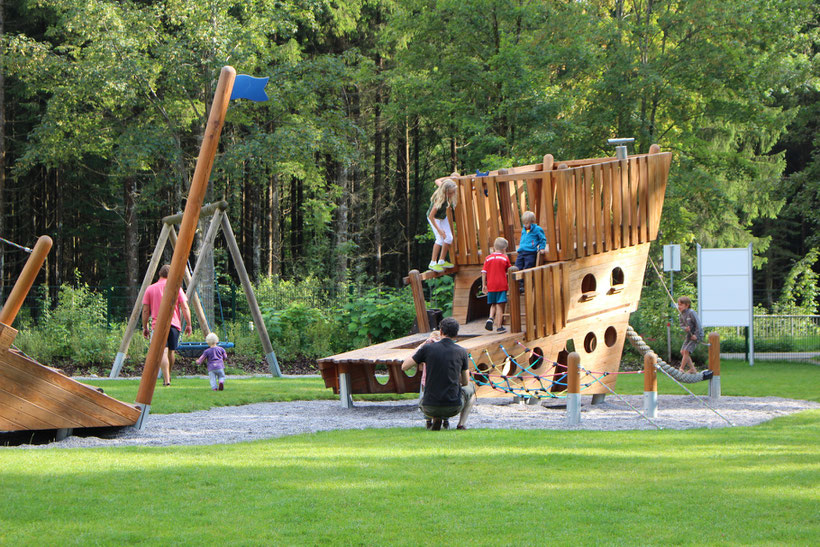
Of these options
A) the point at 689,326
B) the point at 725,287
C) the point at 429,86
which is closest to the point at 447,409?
the point at 689,326

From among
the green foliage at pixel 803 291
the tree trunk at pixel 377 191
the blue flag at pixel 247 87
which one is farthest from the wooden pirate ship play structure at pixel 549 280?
the tree trunk at pixel 377 191

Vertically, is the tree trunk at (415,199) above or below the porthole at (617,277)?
above

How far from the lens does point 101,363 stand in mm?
19281

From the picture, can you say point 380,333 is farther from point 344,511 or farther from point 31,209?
point 31,209

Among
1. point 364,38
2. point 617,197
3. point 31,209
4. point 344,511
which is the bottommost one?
point 344,511

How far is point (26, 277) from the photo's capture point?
30.7 feet

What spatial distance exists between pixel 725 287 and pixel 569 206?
11.2 metres

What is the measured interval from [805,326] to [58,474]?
1037 inches

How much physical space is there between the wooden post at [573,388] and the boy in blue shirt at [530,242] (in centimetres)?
274

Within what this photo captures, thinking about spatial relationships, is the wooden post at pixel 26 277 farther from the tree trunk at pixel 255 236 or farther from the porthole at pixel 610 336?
the tree trunk at pixel 255 236

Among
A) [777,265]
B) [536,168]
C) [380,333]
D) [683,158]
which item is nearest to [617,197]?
[536,168]

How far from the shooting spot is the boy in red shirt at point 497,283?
13.6 meters

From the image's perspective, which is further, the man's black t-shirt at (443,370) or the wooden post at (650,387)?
the wooden post at (650,387)

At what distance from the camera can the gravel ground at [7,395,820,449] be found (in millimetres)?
9859
